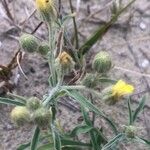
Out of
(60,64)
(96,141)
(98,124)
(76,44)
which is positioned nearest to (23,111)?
(60,64)

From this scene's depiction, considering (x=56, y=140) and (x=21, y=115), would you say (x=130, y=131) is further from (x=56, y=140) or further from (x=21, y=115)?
(x=21, y=115)

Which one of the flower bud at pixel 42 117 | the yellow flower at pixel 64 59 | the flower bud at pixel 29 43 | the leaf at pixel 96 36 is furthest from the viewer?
the leaf at pixel 96 36

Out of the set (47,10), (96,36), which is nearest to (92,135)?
(47,10)

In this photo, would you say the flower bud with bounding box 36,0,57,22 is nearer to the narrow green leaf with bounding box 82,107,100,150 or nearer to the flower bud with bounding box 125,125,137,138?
the narrow green leaf with bounding box 82,107,100,150

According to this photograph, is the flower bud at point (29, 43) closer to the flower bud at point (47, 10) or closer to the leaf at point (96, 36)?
the flower bud at point (47, 10)

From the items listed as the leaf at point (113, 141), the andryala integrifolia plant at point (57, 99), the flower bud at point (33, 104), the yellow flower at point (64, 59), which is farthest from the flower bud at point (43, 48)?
the leaf at point (113, 141)
